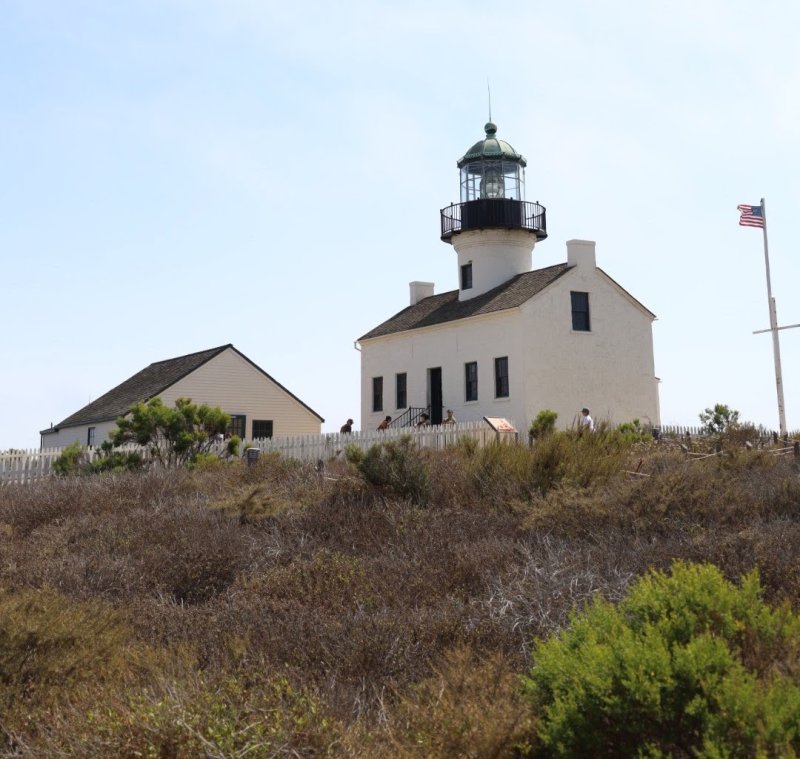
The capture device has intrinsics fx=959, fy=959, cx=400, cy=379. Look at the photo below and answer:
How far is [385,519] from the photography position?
10500 millimetres

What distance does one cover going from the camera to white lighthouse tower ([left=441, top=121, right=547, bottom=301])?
3266 cm

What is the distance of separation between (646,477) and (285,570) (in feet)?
15.3

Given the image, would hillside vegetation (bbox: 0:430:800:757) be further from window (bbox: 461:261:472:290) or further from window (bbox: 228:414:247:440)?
window (bbox: 228:414:247:440)

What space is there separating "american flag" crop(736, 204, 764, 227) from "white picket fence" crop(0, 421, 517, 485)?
16.0 meters

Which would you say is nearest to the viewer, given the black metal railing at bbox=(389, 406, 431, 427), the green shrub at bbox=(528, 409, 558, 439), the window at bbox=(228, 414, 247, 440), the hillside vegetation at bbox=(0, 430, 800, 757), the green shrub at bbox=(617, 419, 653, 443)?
the hillside vegetation at bbox=(0, 430, 800, 757)

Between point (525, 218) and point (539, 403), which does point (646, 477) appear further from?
point (525, 218)

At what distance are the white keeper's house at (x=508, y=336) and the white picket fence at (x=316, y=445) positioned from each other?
8.30 metres

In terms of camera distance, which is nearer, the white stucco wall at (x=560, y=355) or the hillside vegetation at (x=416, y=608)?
the hillside vegetation at (x=416, y=608)

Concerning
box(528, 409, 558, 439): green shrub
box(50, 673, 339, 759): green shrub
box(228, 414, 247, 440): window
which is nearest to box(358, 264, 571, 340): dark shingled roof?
box(228, 414, 247, 440): window

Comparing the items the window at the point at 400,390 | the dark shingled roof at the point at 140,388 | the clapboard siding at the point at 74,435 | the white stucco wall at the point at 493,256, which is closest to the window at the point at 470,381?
the white stucco wall at the point at 493,256

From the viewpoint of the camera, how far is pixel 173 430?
20859 mm

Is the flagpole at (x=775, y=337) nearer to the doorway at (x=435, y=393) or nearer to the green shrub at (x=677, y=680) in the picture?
the doorway at (x=435, y=393)

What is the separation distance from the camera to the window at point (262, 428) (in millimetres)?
35938

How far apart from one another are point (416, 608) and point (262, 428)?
1160 inches
